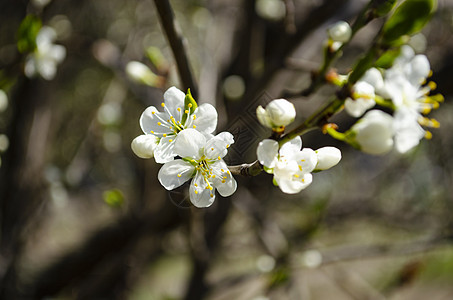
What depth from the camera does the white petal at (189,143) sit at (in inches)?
30.3

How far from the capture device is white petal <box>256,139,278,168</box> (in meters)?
0.74

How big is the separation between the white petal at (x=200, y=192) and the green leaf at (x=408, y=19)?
45 cm

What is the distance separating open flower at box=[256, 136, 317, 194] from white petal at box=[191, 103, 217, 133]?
0.40 ft

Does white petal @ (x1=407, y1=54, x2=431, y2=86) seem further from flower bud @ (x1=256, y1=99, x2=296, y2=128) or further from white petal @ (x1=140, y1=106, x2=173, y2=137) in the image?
white petal @ (x1=140, y1=106, x2=173, y2=137)

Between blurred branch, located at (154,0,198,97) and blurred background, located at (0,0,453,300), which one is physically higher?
blurred branch, located at (154,0,198,97)

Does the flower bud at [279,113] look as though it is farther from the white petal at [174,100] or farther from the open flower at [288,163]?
the white petal at [174,100]

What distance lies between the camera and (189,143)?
784mm

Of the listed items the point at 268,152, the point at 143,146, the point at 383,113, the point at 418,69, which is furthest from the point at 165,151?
the point at 418,69

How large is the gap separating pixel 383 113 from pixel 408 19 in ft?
0.61

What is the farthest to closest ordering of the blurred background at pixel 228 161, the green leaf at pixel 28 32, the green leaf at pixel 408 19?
the blurred background at pixel 228 161, the green leaf at pixel 28 32, the green leaf at pixel 408 19

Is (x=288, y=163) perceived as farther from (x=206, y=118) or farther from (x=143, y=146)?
(x=143, y=146)

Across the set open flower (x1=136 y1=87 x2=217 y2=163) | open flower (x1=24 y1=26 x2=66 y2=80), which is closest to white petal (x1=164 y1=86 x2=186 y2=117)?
open flower (x1=136 y1=87 x2=217 y2=163)

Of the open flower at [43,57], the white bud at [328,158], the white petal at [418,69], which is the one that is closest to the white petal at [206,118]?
the white bud at [328,158]

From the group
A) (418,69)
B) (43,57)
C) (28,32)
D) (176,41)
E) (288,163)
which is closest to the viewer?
(288,163)
